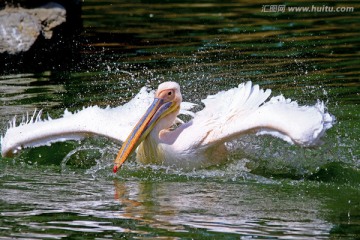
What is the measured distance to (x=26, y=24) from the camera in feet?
37.5

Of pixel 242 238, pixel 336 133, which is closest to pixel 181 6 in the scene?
pixel 336 133

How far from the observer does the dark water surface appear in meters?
5.48

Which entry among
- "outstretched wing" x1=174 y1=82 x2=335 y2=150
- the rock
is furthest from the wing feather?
the rock

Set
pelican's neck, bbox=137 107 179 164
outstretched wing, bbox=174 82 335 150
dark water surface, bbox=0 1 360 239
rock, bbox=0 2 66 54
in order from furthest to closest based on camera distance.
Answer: rock, bbox=0 2 66 54 → pelican's neck, bbox=137 107 179 164 → outstretched wing, bbox=174 82 335 150 → dark water surface, bbox=0 1 360 239

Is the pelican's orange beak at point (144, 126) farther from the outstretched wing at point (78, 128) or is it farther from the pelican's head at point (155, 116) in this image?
the outstretched wing at point (78, 128)

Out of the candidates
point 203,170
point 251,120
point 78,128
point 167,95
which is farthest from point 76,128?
point 251,120

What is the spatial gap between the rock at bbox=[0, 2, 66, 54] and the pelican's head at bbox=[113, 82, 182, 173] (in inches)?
179

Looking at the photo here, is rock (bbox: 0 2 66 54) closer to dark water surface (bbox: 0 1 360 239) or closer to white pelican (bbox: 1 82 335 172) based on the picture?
dark water surface (bbox: 0 1 360 239)

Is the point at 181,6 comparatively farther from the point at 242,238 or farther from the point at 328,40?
the point at 242,238

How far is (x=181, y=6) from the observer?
14.7 m

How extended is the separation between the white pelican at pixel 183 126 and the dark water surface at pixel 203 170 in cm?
16

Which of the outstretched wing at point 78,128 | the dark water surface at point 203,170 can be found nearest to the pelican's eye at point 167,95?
the outstretched wing at point 78,128

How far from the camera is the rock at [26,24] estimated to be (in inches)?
440

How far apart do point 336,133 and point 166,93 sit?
1.60 metres
